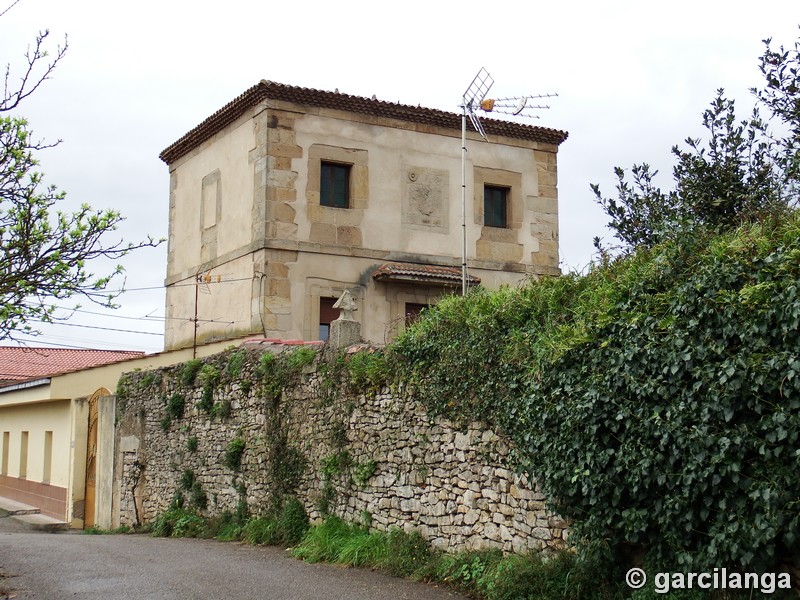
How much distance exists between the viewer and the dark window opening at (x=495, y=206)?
22.0 metres

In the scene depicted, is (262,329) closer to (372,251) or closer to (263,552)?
(372,251)

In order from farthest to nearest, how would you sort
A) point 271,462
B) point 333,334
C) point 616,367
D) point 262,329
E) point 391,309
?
point 391,309 < point 262,329 < point 271,462 < point 333,334 < point 616,367

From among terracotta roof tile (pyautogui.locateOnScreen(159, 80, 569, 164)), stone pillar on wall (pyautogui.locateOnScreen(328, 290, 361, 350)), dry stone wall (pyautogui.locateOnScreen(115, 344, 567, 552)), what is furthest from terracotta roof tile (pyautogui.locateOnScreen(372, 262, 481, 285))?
stone pillar on wall (pyautogui.locateOnScreen(328, 290, 361, 350))

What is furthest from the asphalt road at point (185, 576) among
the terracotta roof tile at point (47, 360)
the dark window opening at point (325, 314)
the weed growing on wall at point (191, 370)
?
the terracotta roof tile at point (47, 360)

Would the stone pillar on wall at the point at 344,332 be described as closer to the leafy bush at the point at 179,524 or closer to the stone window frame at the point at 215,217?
the leafy bush at the point at 179,524

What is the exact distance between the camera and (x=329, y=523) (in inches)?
476

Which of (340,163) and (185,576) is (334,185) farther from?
(185,576)

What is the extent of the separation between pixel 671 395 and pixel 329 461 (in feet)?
20.2

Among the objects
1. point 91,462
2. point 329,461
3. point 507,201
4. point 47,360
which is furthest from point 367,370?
point 47,360

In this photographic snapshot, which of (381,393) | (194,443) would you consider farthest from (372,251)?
(381,393)

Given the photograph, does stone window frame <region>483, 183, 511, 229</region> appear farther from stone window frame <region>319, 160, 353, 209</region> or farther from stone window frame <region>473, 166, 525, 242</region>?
stone window frame <region>319, 160, 353, 209</region>

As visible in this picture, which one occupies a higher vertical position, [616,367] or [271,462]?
[616,367]

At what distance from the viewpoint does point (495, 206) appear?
22172mm

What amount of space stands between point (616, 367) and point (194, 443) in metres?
10.5
